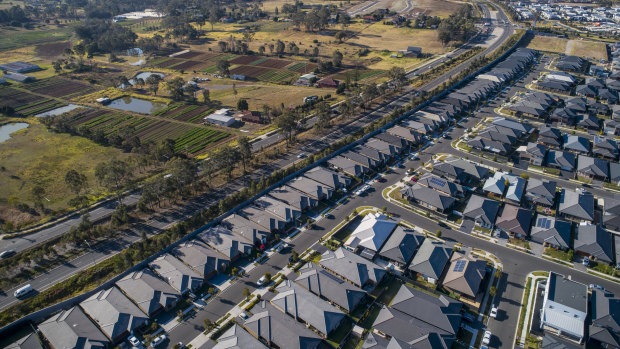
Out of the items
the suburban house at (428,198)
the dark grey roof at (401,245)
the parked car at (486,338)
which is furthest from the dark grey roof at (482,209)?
the parked car at (486,338)

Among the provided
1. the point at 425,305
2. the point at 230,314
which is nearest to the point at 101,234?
the point at 230,314


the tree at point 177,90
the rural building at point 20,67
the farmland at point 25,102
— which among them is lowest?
the farmland at point 25,102

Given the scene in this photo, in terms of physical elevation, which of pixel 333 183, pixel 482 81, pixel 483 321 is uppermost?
pixel 482 81

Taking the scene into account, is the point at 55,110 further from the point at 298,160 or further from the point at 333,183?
the point at 333,183

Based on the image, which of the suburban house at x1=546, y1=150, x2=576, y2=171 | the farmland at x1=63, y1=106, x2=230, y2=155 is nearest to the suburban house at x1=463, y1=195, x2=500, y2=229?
the suburban house at x1=546, y1=150, x2=576, y2=171

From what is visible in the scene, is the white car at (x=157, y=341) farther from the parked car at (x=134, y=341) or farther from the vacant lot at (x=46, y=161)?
the vacant lot at (x=46, y=161)

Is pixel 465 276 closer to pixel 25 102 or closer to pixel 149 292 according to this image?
pixel 149 292
